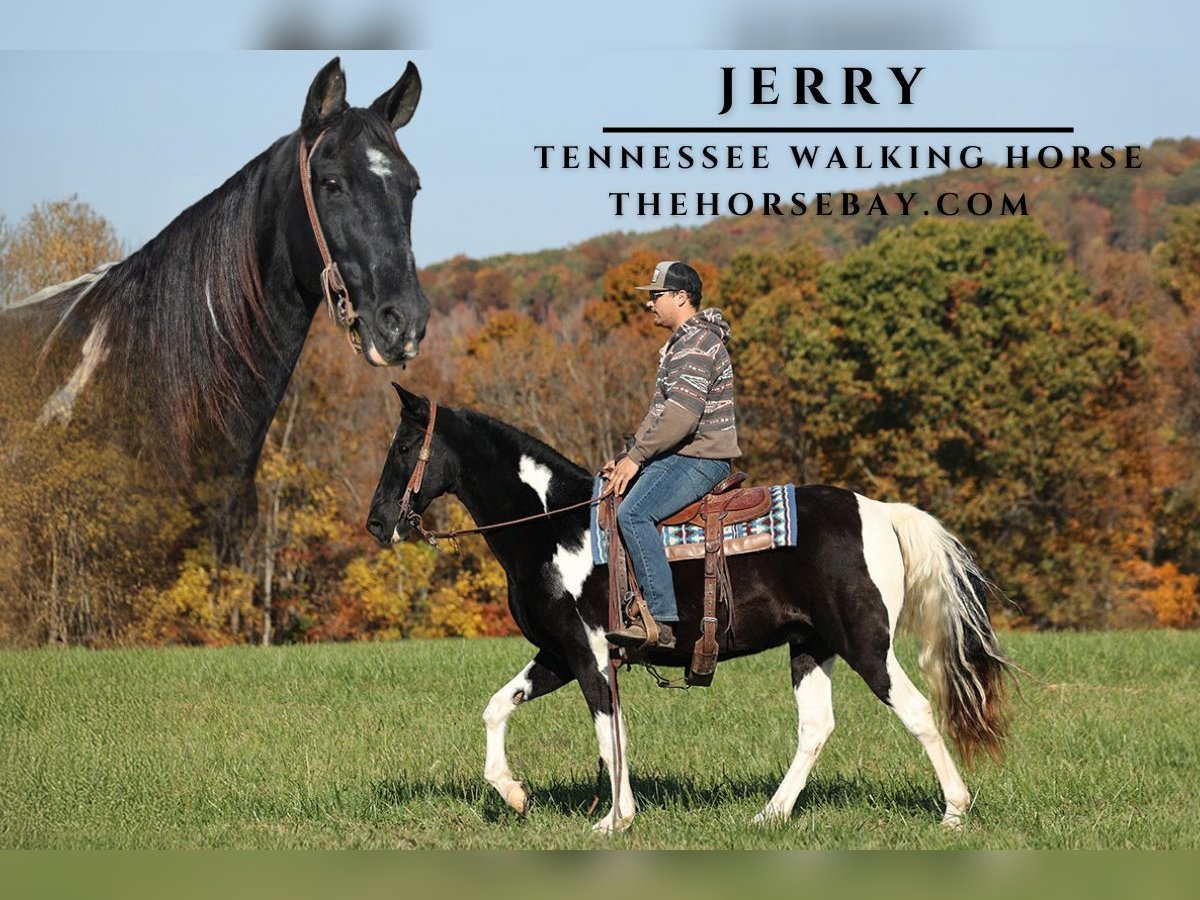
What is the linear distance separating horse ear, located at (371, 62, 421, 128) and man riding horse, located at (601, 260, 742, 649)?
259cm

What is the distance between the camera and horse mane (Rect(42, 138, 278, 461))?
369 cm

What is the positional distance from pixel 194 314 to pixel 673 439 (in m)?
3.00

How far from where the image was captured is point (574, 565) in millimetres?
6781

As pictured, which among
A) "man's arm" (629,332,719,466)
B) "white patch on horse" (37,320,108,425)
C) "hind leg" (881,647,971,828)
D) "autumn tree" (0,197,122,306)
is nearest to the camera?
"white patch on horse" (37,320,108,425)

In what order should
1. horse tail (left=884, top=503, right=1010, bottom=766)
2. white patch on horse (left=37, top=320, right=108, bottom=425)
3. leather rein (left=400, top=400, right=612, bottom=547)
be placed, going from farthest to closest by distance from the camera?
horse tail (left=884, top=503, right=1010, bottom=766) < leather rein (left=400, top=400, right=612, bottom=547) < white patch on horse (left=37, top=320, right=108, bottom=425)

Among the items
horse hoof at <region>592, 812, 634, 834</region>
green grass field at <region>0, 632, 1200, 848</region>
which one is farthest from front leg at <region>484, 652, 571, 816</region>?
horse hoof at <region>592, 812, 634, 834</region>

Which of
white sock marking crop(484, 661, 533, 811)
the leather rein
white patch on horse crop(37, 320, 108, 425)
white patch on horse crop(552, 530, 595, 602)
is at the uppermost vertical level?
white patch on horse crop(37, 320, 108, 425)

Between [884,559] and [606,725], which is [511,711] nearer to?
[606,725]

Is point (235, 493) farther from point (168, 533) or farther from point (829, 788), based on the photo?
point (829, 788)

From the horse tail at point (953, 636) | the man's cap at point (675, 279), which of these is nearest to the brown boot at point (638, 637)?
the horse tail at point (953, 636)

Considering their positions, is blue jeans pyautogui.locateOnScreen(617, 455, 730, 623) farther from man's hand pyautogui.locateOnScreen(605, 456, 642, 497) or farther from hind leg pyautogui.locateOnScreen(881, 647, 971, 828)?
hind leg pyautogui.locateOnScreen(881, 647, 971, 828)

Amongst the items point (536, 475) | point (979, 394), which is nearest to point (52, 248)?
point (536, 475)

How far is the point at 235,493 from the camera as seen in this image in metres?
3.71

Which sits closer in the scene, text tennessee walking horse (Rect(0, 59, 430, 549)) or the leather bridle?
text tennessee walking horse (Rect(0, 59, 430, 549))
